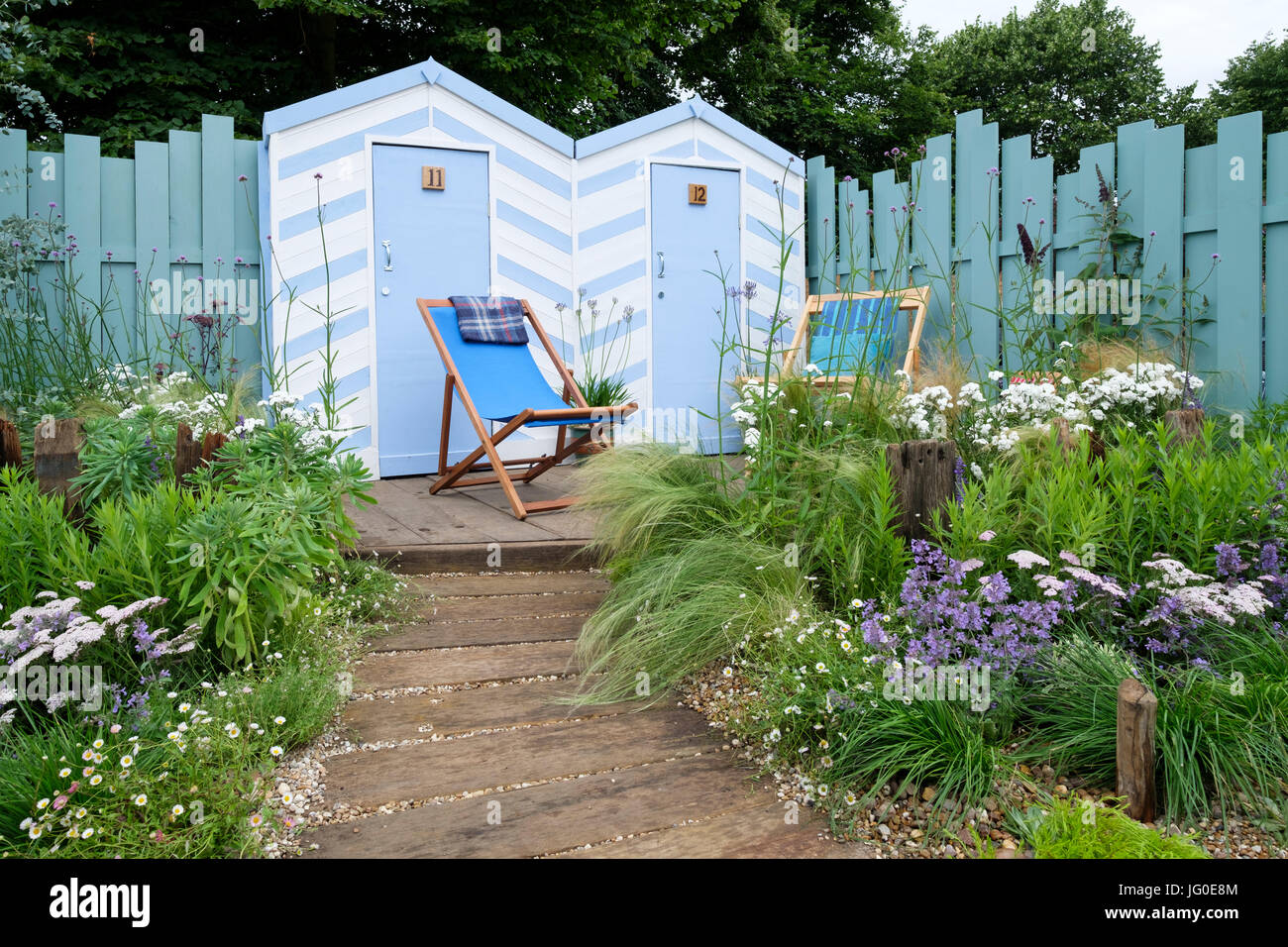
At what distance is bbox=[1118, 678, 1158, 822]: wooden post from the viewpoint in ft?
6.48

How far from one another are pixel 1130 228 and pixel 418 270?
4201mm

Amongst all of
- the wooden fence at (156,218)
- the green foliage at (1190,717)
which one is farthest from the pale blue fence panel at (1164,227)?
the wooden fence at (156,218)

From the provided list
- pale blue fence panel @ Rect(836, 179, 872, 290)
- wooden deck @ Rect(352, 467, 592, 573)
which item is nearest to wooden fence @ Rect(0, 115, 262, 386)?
wooden deck @ Rect(352, 467, 592, 573)

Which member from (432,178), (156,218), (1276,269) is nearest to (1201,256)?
(1276,269)

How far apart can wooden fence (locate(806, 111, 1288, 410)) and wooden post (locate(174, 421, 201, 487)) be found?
243 cm

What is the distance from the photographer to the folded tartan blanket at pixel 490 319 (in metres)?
5.50

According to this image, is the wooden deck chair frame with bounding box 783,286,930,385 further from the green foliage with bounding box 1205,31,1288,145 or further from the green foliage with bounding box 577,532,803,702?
the green foliage with bounding box 1205,31,1288,145

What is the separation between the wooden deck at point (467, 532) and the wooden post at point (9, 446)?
46.8 inches

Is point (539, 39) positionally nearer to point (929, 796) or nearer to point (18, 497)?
point (18, 497)

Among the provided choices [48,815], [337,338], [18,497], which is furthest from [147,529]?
[337,338]

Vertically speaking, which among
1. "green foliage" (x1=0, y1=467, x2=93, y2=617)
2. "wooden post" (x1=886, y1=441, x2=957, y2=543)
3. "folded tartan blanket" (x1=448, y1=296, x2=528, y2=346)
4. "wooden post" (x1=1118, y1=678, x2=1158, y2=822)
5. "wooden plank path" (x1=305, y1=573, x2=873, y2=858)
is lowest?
"wooden plank path" (x1=305, y1=573, x2=873, y2=858)

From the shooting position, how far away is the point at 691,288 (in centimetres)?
702

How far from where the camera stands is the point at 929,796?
2121 mm
